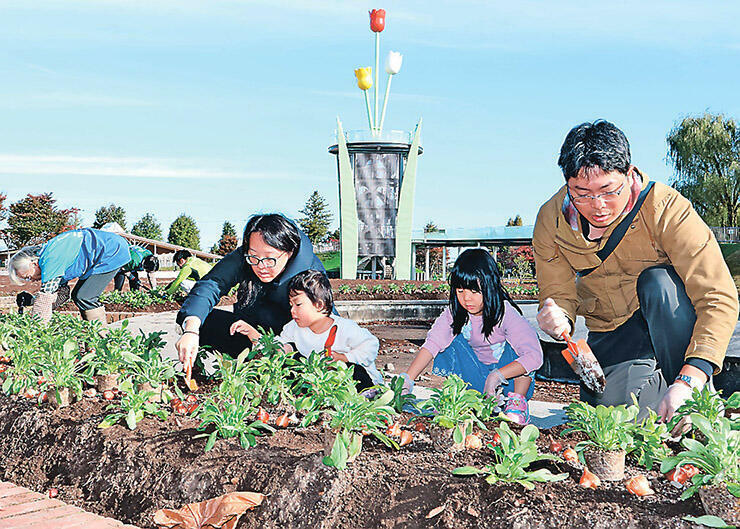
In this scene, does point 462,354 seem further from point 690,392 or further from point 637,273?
point 690,392

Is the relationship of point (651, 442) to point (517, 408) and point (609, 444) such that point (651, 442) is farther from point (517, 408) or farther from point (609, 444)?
point (517, 408)

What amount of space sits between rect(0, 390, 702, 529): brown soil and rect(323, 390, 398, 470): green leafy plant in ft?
0.16

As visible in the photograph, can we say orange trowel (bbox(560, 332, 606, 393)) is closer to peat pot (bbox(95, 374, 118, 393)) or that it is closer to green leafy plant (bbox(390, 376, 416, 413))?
green leafy plant (bbox(390, 376, 416, 413))

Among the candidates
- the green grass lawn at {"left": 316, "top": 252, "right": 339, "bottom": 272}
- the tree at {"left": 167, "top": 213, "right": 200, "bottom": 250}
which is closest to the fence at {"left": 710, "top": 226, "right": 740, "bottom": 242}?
the green grass lawn at {"left": 316, "top": 252, "right": 339, "bottom": 272}

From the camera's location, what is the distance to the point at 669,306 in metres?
2.68

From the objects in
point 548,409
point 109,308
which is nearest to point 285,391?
point 548,409

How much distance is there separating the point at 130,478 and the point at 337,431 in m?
0.87

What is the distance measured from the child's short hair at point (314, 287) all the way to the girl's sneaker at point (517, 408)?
1.11 meters

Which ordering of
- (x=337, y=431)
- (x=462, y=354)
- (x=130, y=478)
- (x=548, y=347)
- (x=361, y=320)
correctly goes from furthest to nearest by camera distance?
1. (x=361, y=320)
2. (x=548, y=347)
3. (x=462, y=354)
4. (x=130, y=478)
5. (x=337, y=431)

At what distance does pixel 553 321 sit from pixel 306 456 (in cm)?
118

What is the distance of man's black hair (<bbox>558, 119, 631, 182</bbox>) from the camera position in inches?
98.6

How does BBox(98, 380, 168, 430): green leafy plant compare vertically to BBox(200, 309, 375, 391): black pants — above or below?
below

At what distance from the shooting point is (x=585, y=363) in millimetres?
2783

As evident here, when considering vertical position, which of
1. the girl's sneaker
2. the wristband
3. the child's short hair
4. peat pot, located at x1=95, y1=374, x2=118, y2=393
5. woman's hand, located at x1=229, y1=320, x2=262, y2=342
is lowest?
the girl's sneaker
